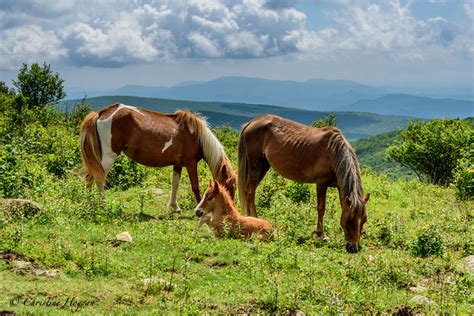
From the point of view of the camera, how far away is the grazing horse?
10455mm

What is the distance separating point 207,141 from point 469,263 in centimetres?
701

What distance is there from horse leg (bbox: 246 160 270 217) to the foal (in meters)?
2.19

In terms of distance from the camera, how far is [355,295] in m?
7.18

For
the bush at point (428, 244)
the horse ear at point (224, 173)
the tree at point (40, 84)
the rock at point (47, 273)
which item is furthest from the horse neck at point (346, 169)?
the tree at point (40, 84)

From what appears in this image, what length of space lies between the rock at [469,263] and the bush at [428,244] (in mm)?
539

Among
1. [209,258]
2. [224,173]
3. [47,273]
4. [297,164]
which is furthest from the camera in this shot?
[224,173]

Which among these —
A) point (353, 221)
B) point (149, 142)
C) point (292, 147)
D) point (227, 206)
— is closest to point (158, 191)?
point (149, 142)

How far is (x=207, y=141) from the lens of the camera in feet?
44.6

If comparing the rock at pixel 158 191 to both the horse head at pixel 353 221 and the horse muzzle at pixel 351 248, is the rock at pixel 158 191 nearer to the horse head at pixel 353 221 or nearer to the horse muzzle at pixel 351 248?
the horse head at pixel 353 221

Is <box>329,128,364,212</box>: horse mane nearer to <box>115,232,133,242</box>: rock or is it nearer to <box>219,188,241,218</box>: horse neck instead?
<box>219,188,241,218</box>: horse neck

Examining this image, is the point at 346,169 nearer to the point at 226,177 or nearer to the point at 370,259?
the point at 370,259

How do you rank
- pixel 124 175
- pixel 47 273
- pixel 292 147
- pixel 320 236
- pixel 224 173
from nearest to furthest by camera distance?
pixel 47 273, pixel 320 236, pixel 292 147, pixel 224 173, pixel 124 175

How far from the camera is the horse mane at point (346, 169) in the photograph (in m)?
10.4

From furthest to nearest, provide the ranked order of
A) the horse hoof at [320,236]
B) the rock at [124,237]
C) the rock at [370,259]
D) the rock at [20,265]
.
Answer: the horse hoof at [320,236] → the rock at [124,237] → the rock at [370,259] → the rock at [20,265]
